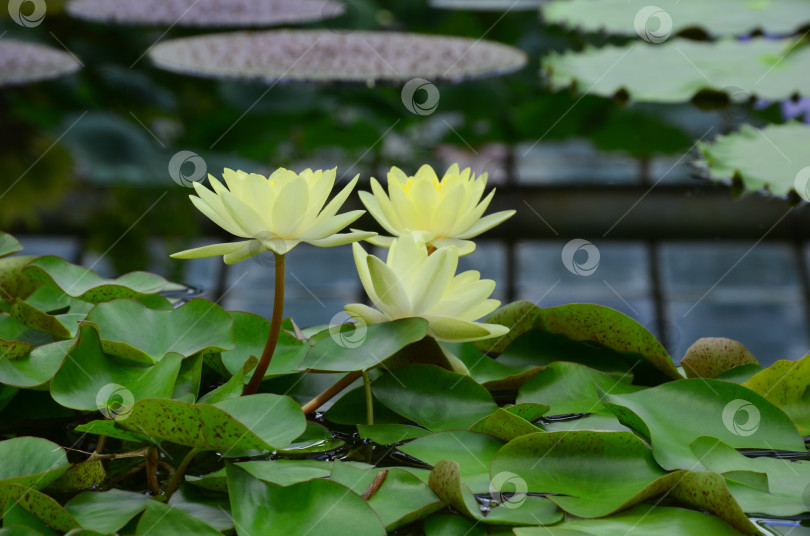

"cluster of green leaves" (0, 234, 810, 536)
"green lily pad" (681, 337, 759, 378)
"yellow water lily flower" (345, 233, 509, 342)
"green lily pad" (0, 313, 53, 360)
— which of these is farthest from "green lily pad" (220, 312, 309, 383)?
"green lily pad" (681, 337, 759, 378)

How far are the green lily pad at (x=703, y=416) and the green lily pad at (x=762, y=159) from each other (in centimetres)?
95

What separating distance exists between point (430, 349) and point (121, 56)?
2.59 meters

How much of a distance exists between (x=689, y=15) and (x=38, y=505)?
3230 mm

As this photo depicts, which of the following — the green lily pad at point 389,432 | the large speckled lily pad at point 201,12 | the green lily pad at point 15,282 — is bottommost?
the green lily pad at point 389,432

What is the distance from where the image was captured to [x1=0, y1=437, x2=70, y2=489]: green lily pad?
2.06 feet

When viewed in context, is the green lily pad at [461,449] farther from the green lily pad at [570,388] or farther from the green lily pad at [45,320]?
the green lily pad at [45,320]

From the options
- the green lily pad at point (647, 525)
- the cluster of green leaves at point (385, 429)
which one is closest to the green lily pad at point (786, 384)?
the cluster of green leaves at point (385, 429)

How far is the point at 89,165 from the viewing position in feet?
6.02

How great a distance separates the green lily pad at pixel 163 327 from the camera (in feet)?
2.67

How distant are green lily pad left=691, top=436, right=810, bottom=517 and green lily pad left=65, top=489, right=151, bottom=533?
19.8 inches

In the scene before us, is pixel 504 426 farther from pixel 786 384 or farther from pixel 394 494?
pixel 786 384

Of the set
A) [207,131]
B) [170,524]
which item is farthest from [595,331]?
[207,131]

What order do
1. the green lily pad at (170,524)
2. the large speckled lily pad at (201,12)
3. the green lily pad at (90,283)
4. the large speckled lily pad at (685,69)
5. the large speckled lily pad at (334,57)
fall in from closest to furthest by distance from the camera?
the green lily pad at (170,524) < the green lily pad at (90,283) < the large speckled lily pad at (685,69) < the large speckled lily pad at (334,57) < the large speckled lily pad at (201,12)

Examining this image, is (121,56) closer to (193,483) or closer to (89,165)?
(89,165)
